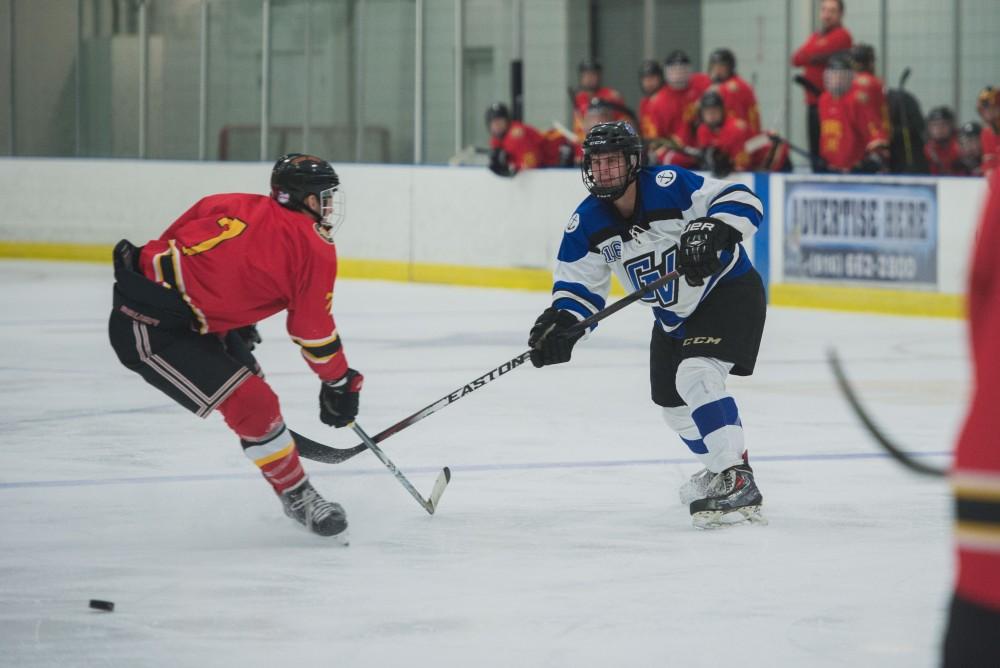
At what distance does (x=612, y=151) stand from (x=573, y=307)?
440mm

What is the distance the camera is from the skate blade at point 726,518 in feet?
13.2

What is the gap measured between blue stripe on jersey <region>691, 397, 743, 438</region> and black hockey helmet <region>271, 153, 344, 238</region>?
0.97 meters

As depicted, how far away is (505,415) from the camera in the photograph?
5953 millimetres

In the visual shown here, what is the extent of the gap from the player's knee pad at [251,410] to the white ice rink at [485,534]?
0.29 metres

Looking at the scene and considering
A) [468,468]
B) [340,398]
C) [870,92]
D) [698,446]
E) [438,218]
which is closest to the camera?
[340,398]

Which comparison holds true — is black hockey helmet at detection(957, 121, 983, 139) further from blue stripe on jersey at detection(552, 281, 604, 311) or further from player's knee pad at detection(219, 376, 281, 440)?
player's knee pad at detection(219, 376, 281, 440)

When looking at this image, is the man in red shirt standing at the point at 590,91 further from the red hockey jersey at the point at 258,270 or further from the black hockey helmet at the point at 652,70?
the red hockey jersey at the point at 258,270

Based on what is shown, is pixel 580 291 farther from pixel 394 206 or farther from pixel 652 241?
pixel 394 206

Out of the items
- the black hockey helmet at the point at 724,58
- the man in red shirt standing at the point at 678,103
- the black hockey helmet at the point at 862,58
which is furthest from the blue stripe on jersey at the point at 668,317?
the man in red shirt standing at the point at 678,103

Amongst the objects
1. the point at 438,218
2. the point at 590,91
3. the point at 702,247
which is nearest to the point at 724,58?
the point at 590,91

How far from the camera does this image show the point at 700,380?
4.02 metres

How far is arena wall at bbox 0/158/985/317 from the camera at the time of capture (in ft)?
29.9

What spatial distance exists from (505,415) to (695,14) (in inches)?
275

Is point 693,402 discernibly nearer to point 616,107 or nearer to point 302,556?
point 302,556
